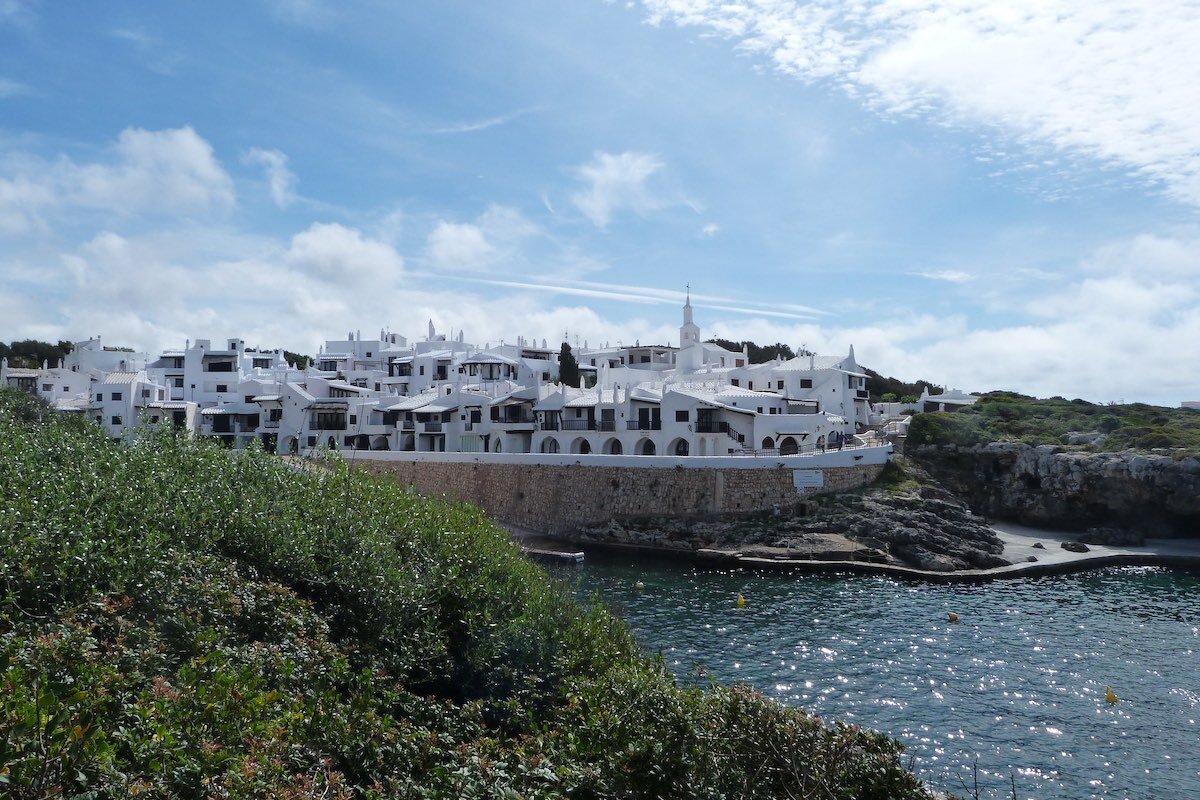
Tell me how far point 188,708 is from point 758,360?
91.0 meters

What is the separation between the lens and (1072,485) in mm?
45250

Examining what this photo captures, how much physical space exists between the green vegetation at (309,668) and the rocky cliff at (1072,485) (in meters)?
39.2

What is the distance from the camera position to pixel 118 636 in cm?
962

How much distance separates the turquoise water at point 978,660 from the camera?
1742 centimetres

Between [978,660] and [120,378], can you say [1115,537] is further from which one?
[120,378]

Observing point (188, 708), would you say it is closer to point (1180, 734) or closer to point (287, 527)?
point (287, 527)

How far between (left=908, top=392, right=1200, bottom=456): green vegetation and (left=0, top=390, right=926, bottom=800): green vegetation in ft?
135

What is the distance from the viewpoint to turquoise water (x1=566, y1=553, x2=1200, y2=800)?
1742 centimetres

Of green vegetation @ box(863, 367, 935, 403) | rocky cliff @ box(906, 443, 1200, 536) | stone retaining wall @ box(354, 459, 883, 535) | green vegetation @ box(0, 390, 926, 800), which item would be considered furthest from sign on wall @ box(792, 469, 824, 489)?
green vegetation @ box(863, 367, 935, 403)

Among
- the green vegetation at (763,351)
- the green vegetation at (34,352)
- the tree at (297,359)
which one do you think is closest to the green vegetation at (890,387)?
the green vegetation at (763,351)

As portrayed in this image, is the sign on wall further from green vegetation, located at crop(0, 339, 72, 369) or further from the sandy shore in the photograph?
green vegetation, located at crop(0, 339, 72, 369)

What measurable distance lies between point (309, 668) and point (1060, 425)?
56657 millimetres

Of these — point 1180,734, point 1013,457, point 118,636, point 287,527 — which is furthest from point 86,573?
point 1013,457

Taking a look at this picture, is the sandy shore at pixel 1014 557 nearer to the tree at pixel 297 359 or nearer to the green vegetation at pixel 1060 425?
the green vegetation at pixel 1060 425
